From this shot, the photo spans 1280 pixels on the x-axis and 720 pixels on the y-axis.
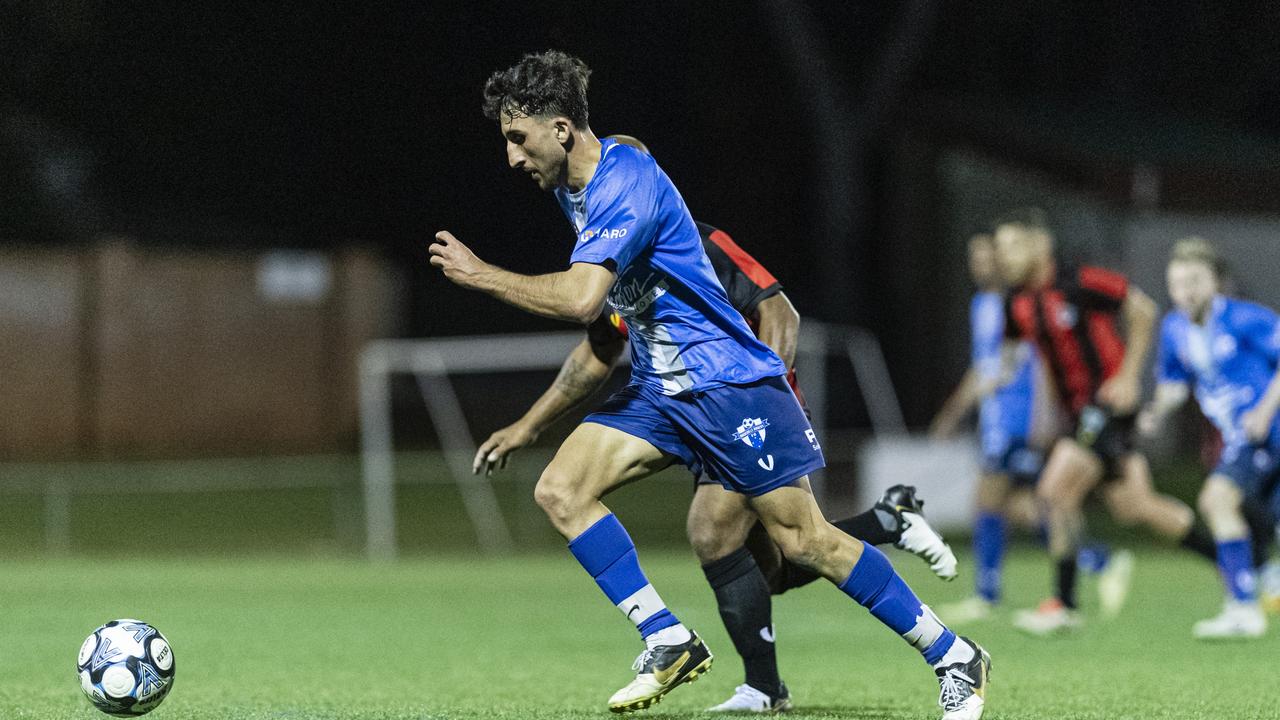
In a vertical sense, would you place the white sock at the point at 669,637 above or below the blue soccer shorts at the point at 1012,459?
below

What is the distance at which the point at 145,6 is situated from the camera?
92.0ft

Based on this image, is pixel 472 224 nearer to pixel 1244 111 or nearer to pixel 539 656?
pixel 1244 111

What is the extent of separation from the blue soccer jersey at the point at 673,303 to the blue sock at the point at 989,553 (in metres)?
5.75

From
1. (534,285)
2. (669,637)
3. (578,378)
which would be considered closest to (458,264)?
(534,285)

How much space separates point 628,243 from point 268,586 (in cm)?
931

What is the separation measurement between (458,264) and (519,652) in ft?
13.5

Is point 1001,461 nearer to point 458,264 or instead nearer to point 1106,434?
point 1106,434

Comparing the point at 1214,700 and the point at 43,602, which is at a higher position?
the point at 43,602

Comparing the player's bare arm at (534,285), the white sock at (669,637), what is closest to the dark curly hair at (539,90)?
the player's bare arm at (534,285)

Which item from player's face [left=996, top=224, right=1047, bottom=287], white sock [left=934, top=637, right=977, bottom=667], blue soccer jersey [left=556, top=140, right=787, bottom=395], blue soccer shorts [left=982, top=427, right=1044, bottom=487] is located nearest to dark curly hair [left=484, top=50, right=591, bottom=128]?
blue soccer jersey [left=556, top=140, right=787, bottom=395]

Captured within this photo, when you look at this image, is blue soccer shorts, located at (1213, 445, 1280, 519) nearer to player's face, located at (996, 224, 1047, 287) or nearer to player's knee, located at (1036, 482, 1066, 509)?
player's knee, located at (1036, 482, 1066, 509)

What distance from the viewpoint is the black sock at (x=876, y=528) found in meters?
6.05

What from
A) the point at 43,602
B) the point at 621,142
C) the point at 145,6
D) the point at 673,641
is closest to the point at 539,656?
the point at 673,641

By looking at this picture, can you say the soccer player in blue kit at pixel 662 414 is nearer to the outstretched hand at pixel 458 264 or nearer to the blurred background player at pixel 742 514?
the outstretched hand at pixel 458 264
